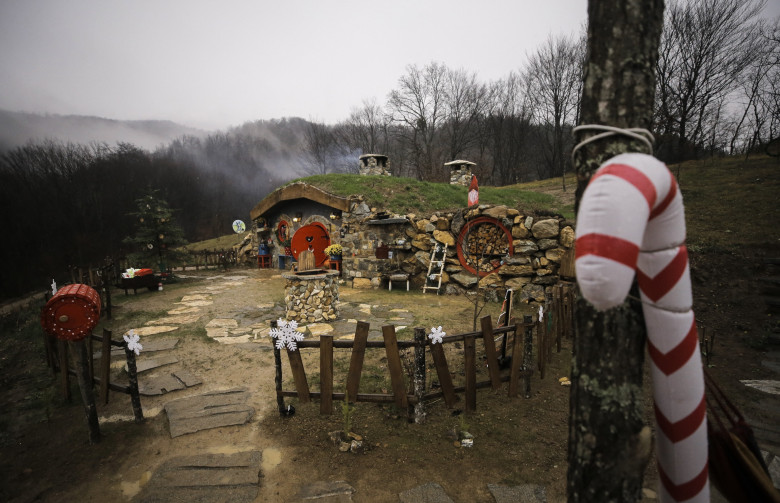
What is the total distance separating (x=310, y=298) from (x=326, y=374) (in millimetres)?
3828

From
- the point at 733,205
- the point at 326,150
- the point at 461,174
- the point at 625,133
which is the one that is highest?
the point at 326,150

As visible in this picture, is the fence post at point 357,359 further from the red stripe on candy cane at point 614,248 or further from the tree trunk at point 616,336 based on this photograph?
the red stripe on candy cane at point 614,248

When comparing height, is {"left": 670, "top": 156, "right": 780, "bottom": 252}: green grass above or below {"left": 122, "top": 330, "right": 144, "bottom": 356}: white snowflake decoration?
above

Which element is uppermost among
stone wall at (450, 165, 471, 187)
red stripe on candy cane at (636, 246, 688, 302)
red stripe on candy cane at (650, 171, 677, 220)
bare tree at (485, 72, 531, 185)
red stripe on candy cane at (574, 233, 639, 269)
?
bare tree at (485, 72, 531, 185)

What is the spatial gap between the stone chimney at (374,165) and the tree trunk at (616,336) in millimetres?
14493

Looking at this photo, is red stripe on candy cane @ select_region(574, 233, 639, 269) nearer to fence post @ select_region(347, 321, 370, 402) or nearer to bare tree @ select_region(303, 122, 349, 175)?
fence post @ select_region(347, 321, 370, 402)

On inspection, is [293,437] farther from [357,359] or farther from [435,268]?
[435,268]

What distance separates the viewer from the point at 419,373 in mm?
3664

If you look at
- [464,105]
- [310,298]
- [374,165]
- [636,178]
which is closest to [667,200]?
[636,178]

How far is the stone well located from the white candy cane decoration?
656cm

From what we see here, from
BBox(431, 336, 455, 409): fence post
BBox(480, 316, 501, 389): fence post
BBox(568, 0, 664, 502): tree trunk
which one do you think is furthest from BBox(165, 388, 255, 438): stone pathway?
BBox(568, 0, 664, 502): tree trunk

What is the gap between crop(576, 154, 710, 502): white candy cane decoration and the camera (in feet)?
3.33

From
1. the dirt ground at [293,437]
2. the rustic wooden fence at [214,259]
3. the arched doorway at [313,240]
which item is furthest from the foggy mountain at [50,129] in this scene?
the dirt ground at [293,437]

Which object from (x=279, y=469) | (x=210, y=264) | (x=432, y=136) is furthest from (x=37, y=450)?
(x=432, y=136)
